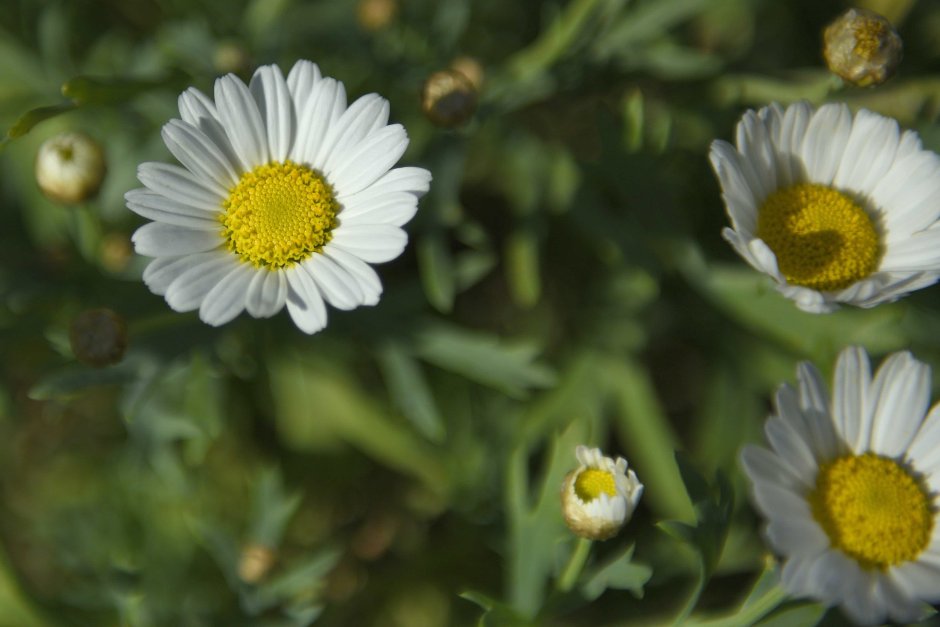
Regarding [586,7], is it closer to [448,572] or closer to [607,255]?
[607,255]

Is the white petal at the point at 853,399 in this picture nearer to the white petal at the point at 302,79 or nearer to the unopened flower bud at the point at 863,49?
the unopened flower bud at the point at 863,49

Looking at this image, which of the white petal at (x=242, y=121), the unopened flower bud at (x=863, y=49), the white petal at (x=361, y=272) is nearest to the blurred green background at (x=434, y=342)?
the unopened flower bud at (x=863, y=49)

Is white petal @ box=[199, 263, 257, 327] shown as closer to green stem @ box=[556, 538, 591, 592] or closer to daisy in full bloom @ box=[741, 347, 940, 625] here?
green stem @ box=[556, 538, 591, 592]

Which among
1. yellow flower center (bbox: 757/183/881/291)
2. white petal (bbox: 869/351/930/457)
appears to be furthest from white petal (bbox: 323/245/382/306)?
white petal (bbox: 869/351/930/457)

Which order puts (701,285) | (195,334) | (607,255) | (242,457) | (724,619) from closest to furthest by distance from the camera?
(724,619) → (195,334) → (701,285) → (607,255) → (242,457)

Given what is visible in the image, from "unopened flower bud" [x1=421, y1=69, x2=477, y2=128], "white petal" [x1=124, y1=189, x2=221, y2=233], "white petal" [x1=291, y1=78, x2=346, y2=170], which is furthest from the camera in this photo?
"unopened flower bud" [x1=421, y1=69, x2=477, y2=128]

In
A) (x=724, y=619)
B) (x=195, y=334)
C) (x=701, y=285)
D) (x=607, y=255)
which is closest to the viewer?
(x=724, y=619)

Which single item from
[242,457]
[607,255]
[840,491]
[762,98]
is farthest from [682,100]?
[242,457]
